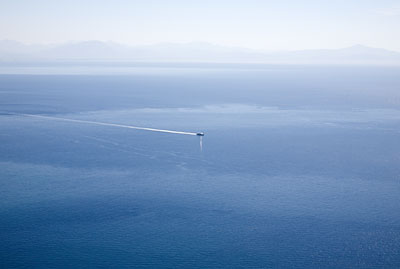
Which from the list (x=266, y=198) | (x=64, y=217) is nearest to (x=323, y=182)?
(x=266, y=198)

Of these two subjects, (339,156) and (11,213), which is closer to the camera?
(11,213)

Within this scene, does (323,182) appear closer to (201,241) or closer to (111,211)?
(201,241)

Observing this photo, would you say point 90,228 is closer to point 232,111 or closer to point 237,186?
point 237,186

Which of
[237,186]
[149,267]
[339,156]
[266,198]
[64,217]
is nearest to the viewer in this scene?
[149,267]

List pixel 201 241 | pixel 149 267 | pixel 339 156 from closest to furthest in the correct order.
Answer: pixel 149 267, pixel 201 241, pixel 339 156

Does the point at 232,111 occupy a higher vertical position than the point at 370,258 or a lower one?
higher

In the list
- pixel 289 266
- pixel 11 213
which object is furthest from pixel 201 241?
pixel 11 213
